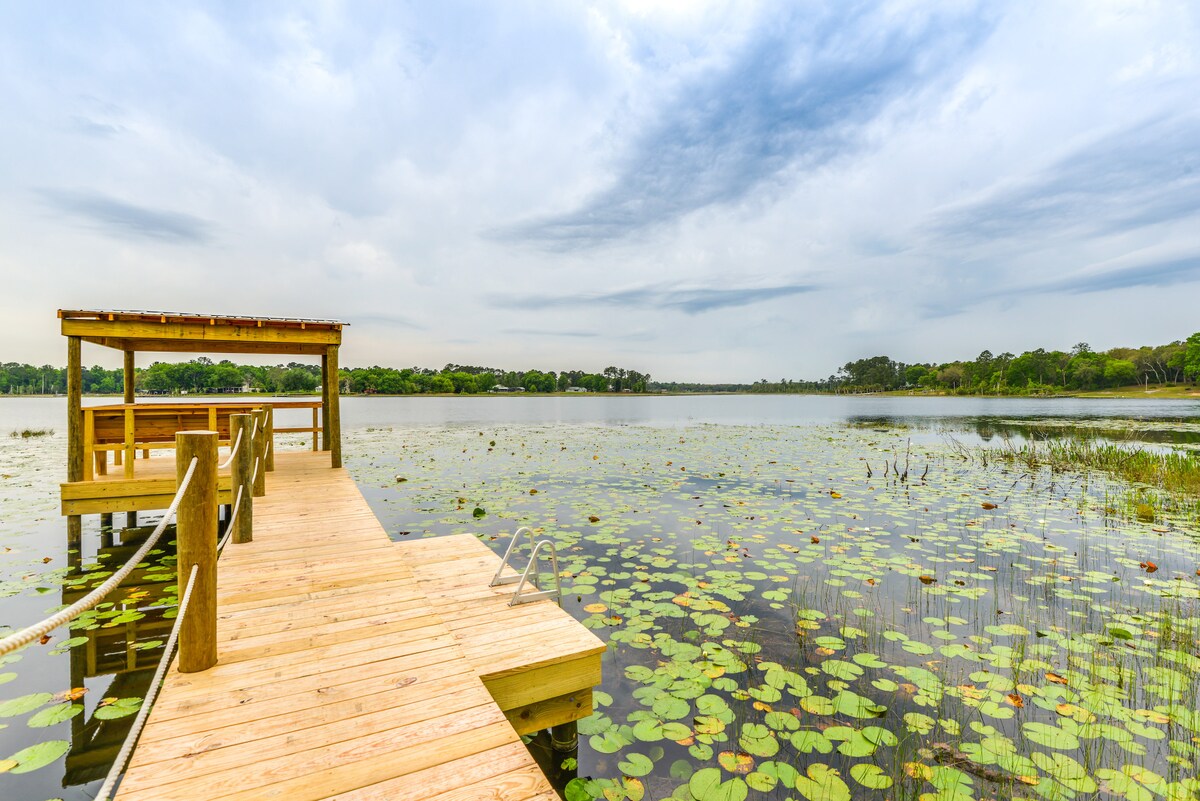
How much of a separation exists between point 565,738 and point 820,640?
102 inches

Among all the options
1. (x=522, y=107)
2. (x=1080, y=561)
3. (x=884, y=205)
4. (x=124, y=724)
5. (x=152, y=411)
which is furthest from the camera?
(x=884, y=205)

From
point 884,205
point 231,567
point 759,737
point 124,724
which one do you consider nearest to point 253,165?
point 231,567

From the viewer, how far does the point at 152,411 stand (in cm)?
724

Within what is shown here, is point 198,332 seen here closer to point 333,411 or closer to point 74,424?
point 74,424

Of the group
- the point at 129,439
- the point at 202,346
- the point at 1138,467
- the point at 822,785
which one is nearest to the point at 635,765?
the point at 822,785

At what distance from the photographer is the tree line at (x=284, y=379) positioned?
6681cm

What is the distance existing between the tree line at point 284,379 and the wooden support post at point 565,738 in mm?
74574

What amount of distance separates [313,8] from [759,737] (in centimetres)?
1939

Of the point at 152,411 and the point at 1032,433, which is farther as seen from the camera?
the point at 1032,433

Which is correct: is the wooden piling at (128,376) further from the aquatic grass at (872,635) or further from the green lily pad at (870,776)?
the green lily pad at (870,776)

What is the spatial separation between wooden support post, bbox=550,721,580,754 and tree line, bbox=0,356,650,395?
74.6 meters

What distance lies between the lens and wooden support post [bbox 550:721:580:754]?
3.16 metres

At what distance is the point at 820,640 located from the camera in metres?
4.26

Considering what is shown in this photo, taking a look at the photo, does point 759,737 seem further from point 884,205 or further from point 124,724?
point 884,205
